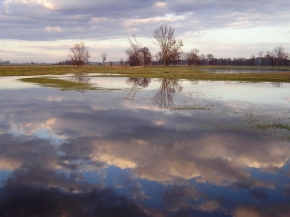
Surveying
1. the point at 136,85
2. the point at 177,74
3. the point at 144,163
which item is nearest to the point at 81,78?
the point at 136,85

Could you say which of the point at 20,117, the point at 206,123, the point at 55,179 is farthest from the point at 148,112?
the point at 55,179

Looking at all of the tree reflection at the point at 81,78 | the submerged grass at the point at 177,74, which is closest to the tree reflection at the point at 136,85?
the tree reflection at the point at 81,78

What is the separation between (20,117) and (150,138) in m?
8.48

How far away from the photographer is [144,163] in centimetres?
984

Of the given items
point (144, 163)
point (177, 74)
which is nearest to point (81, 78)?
point (177, 74)

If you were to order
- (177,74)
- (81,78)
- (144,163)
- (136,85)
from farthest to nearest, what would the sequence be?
(177,74), (81,78), (136,85), (144,163)

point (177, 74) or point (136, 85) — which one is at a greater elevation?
point (177, 74)

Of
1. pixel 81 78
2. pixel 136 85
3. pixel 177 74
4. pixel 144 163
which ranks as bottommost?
pixel 144 163

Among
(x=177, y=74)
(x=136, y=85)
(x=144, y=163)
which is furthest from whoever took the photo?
(x=177, y=74)

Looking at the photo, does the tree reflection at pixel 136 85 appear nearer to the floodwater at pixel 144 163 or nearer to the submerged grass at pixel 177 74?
the floodwater at pixel 144 163

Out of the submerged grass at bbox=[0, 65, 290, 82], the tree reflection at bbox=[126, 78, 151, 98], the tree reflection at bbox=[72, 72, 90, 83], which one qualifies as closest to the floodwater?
the tree reflection at bbox=[126, 78, 151, 98]

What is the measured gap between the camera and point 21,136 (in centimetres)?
1295

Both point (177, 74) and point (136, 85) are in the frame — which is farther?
point (177, 74)

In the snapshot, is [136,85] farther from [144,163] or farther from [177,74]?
[144,163]
